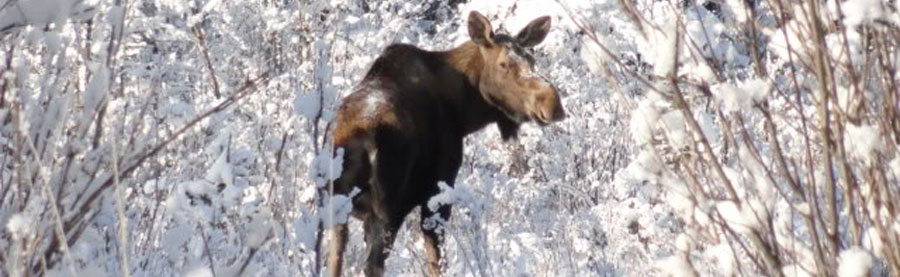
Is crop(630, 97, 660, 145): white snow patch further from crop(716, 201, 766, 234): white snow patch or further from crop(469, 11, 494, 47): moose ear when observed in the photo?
crop(469, 11, 494, 47): moose ear

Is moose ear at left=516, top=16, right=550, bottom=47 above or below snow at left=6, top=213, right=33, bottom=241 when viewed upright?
below

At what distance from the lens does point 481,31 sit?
21.7 ft

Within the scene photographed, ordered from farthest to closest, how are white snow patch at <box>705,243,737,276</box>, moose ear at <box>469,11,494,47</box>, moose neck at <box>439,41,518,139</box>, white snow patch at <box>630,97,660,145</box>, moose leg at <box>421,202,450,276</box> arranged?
1. moose neck at <box>439,41,518,139</box>
2. moose ear at <box>469,11,494,47</box>
3. moose leg at <box>421,202,450,276</box>
4. white snow patch at <box>705,243,737,276</box>
5. white snow patch at <box>630,97,660,145</box>

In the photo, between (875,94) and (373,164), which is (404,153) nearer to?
(373,164)

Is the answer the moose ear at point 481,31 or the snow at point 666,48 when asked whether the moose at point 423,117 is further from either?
the snow at point 666,48

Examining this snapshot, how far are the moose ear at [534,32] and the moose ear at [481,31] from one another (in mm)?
191

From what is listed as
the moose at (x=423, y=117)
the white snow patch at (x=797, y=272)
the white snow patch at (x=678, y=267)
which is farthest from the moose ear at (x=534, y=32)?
the white snow patch at (x=678, y=267)

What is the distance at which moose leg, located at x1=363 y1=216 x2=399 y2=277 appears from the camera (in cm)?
544

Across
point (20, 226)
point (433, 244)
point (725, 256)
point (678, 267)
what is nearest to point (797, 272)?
point (725, 256)

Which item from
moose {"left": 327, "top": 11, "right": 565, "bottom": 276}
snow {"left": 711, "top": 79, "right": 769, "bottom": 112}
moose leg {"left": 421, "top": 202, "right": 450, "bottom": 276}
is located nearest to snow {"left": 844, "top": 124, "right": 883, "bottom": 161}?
snow {"left": 711, "top": 79, "right": 769, "bottom": 112}

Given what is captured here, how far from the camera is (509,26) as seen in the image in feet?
31.2

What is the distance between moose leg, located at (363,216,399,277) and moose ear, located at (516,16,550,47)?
1610mm

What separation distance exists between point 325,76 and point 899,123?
3.63 feet

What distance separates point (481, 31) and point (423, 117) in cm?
87
